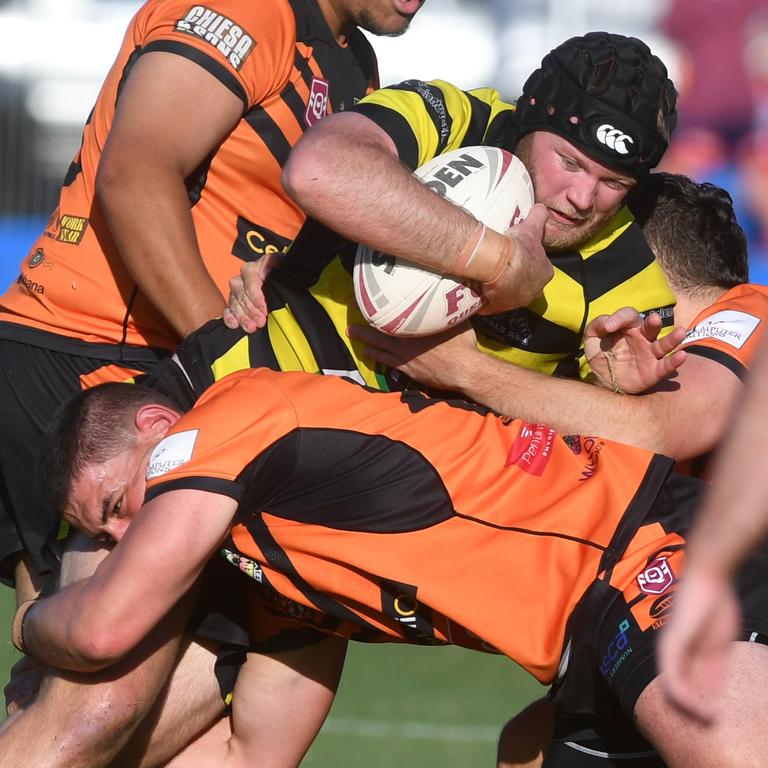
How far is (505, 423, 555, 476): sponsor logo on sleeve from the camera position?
3359 millimetres

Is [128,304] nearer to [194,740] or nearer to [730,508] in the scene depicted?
[194,740]

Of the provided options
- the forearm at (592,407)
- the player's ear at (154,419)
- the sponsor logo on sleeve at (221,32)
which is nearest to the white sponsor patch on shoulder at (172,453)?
the player's ear at (154,419)

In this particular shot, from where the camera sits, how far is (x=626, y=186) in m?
3.84

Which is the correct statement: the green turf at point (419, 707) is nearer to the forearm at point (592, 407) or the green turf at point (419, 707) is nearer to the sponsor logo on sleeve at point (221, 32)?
the forearm at point (592, 407)

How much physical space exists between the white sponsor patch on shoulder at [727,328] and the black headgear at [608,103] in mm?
517

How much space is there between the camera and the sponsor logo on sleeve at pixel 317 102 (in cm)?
416

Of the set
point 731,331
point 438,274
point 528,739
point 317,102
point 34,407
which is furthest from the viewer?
point 528,739

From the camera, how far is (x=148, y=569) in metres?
3.01

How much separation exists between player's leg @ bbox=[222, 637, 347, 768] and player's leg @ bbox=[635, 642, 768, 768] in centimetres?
157

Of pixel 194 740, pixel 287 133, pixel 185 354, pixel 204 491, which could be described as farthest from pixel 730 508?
pixel 194 740

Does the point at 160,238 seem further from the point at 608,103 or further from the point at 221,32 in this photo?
the point at 608,103

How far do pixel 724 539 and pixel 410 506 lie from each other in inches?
81.4

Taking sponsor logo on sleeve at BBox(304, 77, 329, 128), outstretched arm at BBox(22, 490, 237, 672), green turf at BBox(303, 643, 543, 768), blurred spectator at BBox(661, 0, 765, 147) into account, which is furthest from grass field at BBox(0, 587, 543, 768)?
blurred spectator at BBox(661, 0, 765, 147)

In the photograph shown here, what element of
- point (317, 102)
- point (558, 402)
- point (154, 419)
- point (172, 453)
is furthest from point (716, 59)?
point (172, 453)
